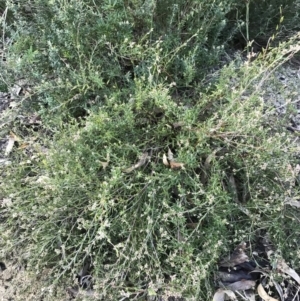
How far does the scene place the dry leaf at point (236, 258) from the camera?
1.98m

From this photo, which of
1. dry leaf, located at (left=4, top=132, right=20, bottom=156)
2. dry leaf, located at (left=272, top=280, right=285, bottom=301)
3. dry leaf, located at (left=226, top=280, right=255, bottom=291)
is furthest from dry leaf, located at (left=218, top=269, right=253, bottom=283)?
dry leaf, located at (left=4, top=132, right=20, bottom=156)

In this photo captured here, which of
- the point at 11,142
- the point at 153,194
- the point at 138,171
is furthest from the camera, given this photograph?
the point at 11,142

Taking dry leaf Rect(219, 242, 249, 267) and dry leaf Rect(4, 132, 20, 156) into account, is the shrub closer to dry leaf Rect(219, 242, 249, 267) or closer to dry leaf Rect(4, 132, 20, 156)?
dry leaf Rect(219, 242, 249, 267)

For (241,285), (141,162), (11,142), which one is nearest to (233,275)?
(241,285)

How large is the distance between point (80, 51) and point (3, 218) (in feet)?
2.81

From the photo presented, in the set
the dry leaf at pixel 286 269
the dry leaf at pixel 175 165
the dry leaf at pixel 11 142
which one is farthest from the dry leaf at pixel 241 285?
the dry leaf at pixel 11 142

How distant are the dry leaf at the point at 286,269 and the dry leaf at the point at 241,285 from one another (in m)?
0.15

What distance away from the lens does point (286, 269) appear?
1937mm

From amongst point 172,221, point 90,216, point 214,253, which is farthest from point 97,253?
point 214,253

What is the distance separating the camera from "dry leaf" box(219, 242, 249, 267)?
1979mm

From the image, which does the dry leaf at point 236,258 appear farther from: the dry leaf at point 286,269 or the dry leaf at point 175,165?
the dry leaf at point 175,165

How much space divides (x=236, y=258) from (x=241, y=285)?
12cm

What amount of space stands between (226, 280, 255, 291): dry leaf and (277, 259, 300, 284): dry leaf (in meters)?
0.15

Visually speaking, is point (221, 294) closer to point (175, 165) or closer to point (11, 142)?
point (175, 165)
